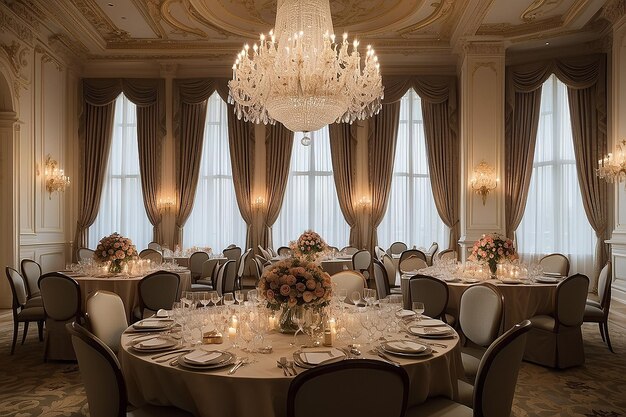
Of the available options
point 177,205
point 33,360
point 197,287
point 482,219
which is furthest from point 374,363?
point 177,205

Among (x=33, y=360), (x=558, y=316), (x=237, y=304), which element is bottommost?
(x=33, y=360)

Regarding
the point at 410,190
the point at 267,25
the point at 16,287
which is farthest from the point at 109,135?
the point at 410,190

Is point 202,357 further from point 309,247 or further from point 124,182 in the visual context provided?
point 124,182

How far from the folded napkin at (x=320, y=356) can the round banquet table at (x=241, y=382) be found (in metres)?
0.09

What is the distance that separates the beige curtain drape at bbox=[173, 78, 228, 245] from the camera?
427 inches

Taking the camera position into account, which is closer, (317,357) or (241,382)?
(241,382)

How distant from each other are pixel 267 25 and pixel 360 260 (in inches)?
189

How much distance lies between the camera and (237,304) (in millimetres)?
3758

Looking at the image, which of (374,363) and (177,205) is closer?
(374,363)

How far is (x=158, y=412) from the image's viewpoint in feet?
8.36

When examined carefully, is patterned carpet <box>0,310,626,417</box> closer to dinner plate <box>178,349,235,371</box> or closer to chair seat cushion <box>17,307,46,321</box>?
chair seat cushion <box>17,307,46,321</box>

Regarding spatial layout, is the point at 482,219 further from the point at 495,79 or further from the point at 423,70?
the point at 423,70

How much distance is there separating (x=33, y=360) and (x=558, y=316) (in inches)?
217

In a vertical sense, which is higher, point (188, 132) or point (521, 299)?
point (188, 132)
